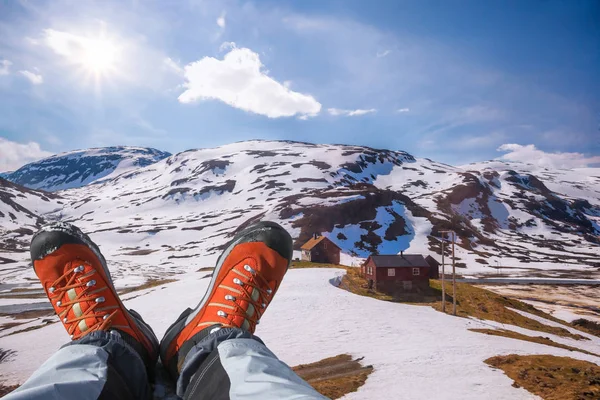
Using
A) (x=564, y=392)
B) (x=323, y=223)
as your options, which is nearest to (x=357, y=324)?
(x=564, y=392)

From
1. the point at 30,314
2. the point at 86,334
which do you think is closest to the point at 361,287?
the point at 30,314

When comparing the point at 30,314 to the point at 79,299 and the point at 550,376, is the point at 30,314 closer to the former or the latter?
the point at 79,299

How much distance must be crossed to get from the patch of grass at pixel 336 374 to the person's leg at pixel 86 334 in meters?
4.84

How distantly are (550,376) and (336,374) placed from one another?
4.89 metres

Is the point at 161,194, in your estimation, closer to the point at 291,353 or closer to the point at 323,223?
the point at 323,223

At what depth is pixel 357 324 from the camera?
13133mm

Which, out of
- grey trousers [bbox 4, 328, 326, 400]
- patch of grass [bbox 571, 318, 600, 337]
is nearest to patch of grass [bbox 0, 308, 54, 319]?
grey trousers [bbox 4, 328, 326, 400]

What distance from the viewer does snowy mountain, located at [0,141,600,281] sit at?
7725 cm

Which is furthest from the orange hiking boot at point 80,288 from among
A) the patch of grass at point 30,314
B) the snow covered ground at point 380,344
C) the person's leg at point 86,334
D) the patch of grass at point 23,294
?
the patch of grass at point 23,294

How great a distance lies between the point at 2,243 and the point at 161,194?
75641mm

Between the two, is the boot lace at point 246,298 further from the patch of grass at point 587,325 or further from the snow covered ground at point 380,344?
the patch of grass at point 587,325

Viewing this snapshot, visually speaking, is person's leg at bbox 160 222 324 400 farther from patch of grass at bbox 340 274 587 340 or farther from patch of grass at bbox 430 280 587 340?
patch of grass at bbox 430 280 587 340

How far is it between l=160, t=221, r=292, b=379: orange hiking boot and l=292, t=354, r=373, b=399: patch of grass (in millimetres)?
3863

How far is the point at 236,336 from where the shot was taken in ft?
9.54
